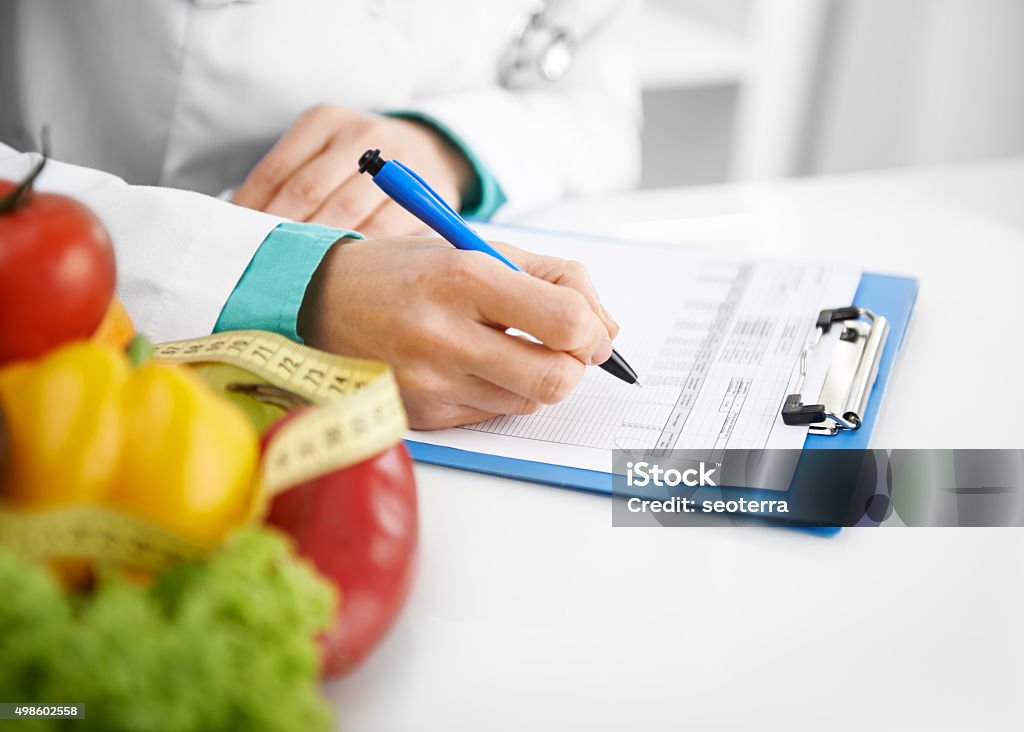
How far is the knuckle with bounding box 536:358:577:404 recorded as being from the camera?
581 mm

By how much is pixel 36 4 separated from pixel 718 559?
75 cm

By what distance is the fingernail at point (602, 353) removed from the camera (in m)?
0.61

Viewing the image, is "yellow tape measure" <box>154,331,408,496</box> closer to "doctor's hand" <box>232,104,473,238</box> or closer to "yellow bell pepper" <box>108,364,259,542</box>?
"yellow bell pepper" <box>108,364,259,542</box>

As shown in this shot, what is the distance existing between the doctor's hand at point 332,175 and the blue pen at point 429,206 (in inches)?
7.6

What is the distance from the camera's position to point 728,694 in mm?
423

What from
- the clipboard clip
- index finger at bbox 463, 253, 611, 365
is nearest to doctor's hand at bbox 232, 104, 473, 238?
index finger at bbox 463, 253, 611, 365

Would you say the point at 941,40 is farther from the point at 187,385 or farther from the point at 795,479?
the point at 187,385

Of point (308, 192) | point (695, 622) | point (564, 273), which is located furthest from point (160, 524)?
point (308, 192)

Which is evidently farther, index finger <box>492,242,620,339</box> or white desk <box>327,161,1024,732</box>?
index finger <box>492,242,620,339</box>

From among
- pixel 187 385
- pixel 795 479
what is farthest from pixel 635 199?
pixel 187 385

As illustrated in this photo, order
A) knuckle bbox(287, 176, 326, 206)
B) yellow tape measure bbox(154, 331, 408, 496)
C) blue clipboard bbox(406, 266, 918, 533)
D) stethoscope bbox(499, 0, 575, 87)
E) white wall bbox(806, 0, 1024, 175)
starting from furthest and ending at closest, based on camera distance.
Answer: white wall bbox(806, 0, 1024, 175)
stethoscope bbox(499, 0, 575, 87)
knuckle bbox(287, 176, 326, 206)
blue clipboard bbox(406, 266, 918, 533)
yellow tape measure bbox(154, 331, 408, 496)

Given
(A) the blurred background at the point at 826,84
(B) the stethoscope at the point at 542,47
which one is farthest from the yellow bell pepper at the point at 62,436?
(A) the blurred background at the point at 826,84

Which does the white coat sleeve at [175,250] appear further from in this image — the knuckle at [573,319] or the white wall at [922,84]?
the white wall at [922,84]

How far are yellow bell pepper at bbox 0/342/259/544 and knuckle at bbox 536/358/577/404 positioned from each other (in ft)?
0.86
